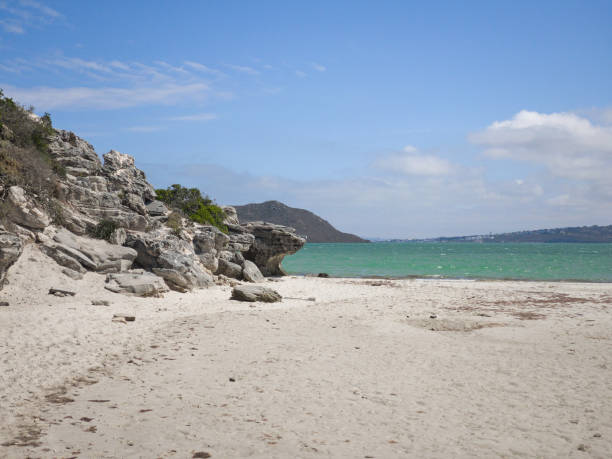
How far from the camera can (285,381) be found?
8086 millimetres

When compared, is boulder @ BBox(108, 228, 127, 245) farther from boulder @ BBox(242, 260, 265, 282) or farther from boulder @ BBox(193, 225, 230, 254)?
boulder @ BBox(242, 260, 265, 282)

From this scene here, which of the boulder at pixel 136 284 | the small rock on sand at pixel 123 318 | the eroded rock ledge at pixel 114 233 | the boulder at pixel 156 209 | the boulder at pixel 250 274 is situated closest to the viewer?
the small rock on sand at pixel 123 318

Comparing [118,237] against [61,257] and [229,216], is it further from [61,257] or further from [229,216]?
[229,216]

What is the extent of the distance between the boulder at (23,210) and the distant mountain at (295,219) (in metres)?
111

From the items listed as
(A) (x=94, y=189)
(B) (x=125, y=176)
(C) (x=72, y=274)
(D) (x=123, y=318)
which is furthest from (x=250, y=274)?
(D) (x=123, y=318)

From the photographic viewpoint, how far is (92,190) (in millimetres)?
21578

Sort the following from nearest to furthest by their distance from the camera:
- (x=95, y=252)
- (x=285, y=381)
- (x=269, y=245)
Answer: (x=285, y=381)
(x=95, y=252)
(x=269, y=245)

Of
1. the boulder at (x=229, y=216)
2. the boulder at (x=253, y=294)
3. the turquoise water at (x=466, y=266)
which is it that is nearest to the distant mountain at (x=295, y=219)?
the turquoise water at (x=466, y=266)

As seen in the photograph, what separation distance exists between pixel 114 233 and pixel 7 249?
723cm

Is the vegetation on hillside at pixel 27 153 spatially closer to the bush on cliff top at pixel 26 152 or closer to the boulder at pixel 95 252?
the bush on cliff top at pixel 26 152

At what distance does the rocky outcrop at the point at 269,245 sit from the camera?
1312 inches

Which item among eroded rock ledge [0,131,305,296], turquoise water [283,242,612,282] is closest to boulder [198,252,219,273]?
eroded rock ledge [0,131,305,296]

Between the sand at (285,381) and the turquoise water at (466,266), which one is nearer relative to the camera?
the sand at (285,381)

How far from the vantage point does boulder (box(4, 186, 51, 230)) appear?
51.4 feet
